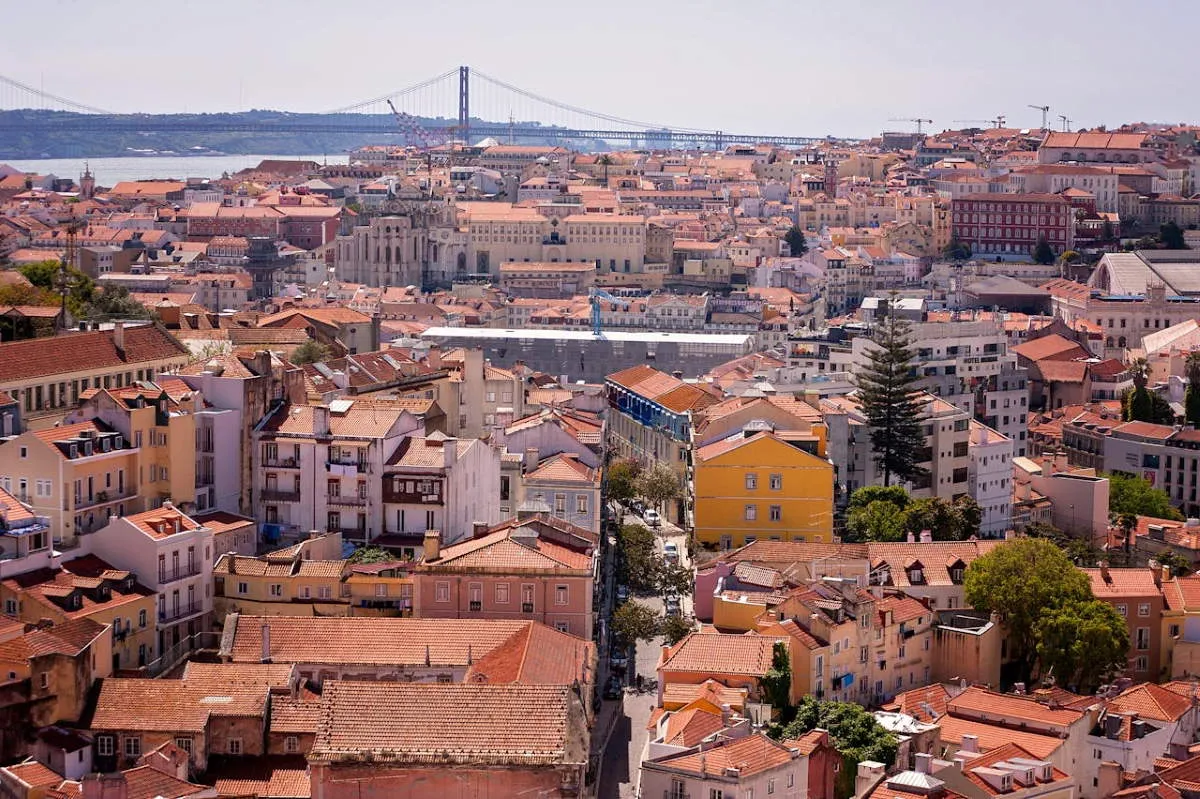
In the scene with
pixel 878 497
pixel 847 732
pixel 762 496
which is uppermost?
pixel 762 496

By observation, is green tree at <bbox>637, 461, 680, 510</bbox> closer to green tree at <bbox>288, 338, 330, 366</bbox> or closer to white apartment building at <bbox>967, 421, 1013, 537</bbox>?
white apartment building at <bbox>967, 421, 1013, 537</bbox>

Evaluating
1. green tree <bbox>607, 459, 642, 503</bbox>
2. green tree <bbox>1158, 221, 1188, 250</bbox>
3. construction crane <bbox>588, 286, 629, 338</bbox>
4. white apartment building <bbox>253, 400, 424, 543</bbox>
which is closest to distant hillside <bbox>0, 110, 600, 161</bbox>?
construction crane <bbox>588, 286, 629, 338</bbox>

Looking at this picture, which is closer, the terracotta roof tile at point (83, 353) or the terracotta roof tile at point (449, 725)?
the terracotta roof tile at point (449, 725)

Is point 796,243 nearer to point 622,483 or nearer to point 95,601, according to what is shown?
point 622,483

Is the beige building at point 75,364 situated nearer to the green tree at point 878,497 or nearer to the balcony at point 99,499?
the balcony at point 99,499

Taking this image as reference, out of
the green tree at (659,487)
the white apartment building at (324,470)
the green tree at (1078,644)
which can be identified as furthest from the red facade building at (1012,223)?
the white apartment building at (324,470)

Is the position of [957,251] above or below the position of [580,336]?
above

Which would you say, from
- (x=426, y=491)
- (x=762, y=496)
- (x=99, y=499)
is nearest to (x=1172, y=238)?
(x=762, y=496)
